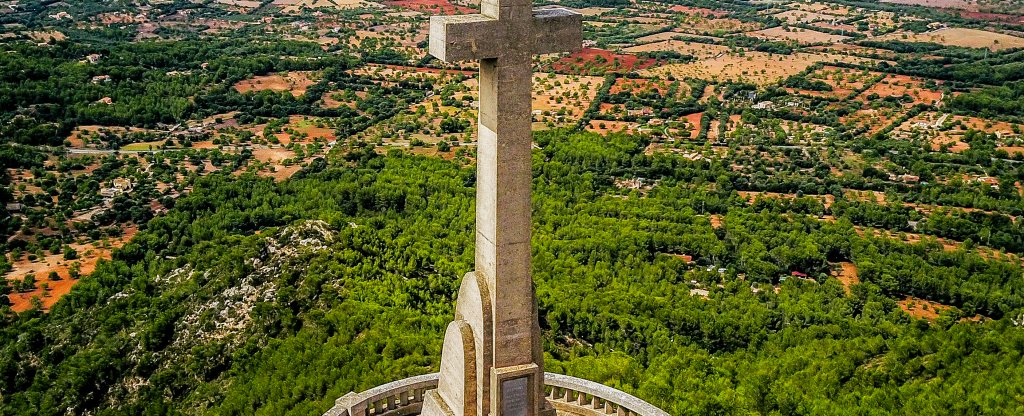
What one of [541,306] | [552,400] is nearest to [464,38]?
[552,400]

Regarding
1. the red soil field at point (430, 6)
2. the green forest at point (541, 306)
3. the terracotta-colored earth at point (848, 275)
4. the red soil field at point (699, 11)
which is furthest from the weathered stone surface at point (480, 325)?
the red soil field at point (699, 11)

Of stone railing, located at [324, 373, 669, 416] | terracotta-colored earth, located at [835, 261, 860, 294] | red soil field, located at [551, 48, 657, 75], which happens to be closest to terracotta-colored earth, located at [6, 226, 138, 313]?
stone railing, located at [324, 373, 669, 416]

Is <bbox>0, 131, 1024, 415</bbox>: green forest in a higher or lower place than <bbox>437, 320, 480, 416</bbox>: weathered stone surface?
lower

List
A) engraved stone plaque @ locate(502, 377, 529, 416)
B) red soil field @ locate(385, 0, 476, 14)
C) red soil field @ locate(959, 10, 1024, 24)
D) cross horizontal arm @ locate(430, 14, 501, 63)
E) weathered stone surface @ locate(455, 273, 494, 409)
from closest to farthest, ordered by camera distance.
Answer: cross horizontal arm @ locate(430, 14, 501, 63)
weathered stone surface @ locate(455, 273, 494, 409)
engraved stone plaque @ locate(502, 377, 529, 416)
red soil field @ locate(385, 0, 476, 14)
red soil field @ locate(959, 10, 1024, 24)

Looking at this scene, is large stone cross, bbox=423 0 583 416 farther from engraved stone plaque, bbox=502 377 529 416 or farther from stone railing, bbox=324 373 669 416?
stone railing, bbox=324 373 669 416

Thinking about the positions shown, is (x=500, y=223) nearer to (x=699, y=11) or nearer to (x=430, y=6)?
(x=430, y=6)

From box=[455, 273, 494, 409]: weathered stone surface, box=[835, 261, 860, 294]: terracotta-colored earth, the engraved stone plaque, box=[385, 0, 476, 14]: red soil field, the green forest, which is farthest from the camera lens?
box=[385, 0, 476, 14]: red soil field
